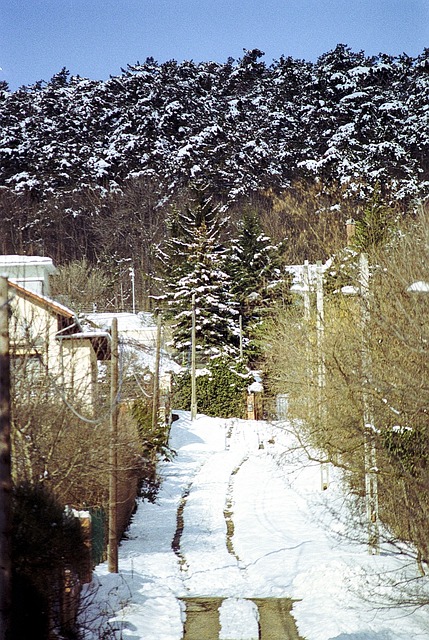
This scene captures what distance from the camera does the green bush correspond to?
38.3 metres

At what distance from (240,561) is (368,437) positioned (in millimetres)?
4337

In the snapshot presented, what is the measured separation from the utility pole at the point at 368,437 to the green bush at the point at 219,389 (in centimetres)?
2207

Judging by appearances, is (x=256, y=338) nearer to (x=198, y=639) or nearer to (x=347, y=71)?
(x=347, y=71)

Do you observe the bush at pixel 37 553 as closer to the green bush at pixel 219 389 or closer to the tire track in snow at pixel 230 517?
the tire track in snow at pixel 230 517

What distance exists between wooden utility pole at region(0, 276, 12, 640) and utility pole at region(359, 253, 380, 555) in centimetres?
677

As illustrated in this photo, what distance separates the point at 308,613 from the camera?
12.0 meters

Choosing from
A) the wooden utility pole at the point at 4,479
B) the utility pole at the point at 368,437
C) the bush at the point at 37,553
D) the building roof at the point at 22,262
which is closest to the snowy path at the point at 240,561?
the utility pole at the point at 368,437

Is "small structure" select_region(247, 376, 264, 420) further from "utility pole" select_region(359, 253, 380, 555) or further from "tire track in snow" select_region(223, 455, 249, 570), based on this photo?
"utility pole" select_region(359, 253, 380, 555)

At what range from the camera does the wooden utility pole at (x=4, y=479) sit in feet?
26.1

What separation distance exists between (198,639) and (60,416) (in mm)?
4363

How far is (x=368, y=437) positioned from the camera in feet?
44.9

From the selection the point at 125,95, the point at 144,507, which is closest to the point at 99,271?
the point at 125,95

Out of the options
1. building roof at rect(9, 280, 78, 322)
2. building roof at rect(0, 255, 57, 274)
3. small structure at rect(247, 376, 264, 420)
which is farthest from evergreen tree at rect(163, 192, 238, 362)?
building roof at rect(9, 280, 78, 322)

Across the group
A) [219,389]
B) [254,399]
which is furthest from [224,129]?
[254,399]
